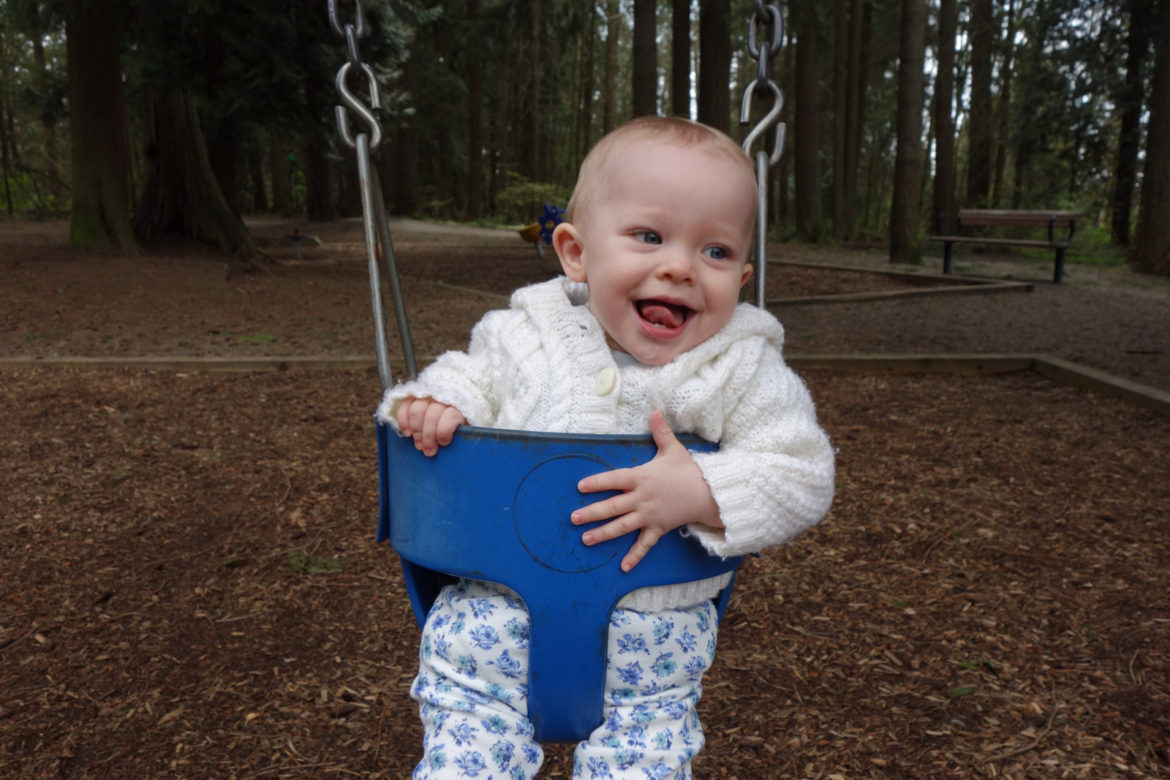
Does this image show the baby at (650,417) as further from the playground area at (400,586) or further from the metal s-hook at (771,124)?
the playground area at (400,586)

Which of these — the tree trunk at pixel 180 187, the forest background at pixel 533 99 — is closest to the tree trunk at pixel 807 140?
the forest background at pixel 533 99

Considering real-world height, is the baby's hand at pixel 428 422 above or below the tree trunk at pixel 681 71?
below

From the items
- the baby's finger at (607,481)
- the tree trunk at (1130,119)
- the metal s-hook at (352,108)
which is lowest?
the baby's finger at (607,481)

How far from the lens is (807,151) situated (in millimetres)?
16312

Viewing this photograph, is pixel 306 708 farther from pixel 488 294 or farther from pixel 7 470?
pixel 488 294

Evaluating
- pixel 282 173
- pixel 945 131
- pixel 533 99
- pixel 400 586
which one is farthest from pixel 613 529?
pixel 282 173

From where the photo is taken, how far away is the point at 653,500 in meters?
1.29

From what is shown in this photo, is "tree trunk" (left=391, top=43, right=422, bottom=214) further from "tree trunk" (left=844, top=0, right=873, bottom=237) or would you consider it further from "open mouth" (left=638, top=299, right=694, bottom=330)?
"open mouth" (left=638, top=299, right=694, bottom=330)

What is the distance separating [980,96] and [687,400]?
16.0 meters

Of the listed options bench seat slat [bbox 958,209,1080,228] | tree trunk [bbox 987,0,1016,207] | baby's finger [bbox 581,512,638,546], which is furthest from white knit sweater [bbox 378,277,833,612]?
tree trunk [bbox 987,0,1016,207]

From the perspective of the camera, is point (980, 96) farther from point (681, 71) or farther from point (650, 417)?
point (650, 417)

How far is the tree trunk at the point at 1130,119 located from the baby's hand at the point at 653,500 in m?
15.0

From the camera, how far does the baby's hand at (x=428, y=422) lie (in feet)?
4.41

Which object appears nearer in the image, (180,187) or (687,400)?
(687,400)
